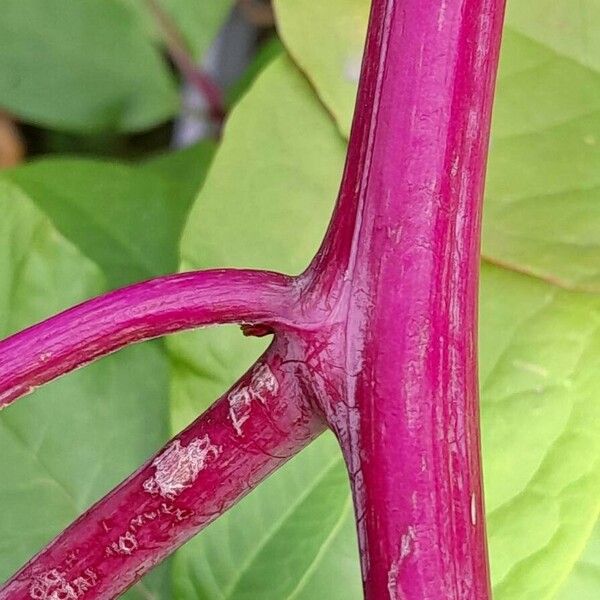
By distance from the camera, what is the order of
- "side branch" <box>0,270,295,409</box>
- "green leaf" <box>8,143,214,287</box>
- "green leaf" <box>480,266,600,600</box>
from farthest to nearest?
1. "green leaf" <box>8,143,214,287</box>
2. "green leaf" <box>480,266,600,600</box>
3. "side branch" <box>0,270,295,409</box>

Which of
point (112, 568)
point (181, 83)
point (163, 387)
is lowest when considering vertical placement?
point (112, 568)

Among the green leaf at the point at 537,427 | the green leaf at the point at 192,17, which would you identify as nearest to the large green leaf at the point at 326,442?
the green leaf at the point at 537,427

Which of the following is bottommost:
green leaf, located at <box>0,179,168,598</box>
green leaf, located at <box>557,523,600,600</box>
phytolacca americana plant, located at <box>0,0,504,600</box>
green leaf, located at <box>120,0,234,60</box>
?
green leaf, located at <box>557,523,600,600</box>

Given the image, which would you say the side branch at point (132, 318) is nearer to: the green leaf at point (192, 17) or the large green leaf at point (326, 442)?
the large green leaf at point (326, 442)

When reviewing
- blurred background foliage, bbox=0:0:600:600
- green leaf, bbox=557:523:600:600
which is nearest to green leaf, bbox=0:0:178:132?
blurred background foliage, bbox=0:0:600:600

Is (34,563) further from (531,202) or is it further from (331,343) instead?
(531,202)

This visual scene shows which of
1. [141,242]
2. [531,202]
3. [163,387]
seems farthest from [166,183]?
[531,202]

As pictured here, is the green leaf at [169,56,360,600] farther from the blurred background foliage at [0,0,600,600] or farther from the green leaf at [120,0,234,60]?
the green leaf at [120,0,234,60]

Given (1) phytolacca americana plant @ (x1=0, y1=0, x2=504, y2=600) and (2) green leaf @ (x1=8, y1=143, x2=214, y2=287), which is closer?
(1) phytolacca americana plant @ (x1=0, y1=0, x2=504, y2=600)
